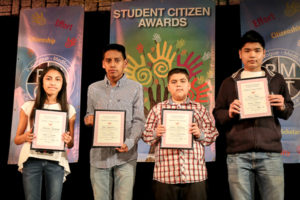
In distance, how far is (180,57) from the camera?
382cm

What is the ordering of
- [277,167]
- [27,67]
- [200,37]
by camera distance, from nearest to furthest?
[277,167]
[200,37]
[27,67]

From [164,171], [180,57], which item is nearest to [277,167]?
[164,171]

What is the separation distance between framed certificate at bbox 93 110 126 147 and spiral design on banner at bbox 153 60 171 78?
3.82 ft

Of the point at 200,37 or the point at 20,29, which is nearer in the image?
the point at 200,37

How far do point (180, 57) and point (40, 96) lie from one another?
5.51 ft

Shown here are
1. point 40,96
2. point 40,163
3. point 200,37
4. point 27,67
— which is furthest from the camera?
point 27,67

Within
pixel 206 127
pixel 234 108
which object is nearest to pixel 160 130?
pixel 206 127

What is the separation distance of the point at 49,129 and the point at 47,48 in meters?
1.61

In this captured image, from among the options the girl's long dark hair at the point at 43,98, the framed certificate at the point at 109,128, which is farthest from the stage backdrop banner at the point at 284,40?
the girl's long dark hair at the point at 43,98

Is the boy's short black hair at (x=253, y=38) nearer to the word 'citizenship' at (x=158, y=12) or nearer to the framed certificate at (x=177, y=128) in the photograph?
the framed certificate at (x=177, y=128)

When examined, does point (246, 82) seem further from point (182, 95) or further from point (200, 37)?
point (200, 37)

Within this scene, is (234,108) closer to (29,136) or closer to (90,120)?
(90,120)

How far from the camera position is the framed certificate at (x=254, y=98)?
8.45 ft

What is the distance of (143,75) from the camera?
12.7 ft
